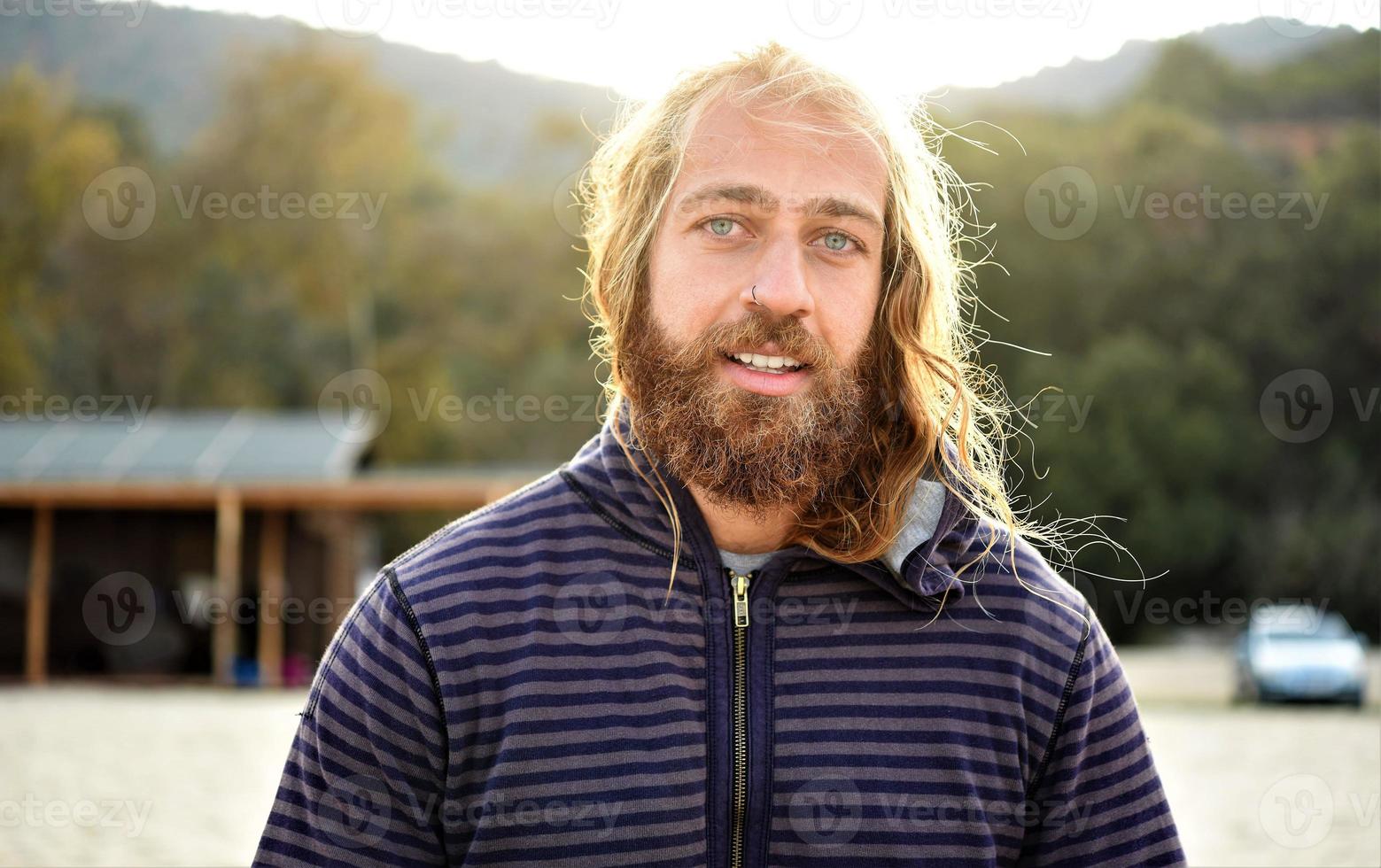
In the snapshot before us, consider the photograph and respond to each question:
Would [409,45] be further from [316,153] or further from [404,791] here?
[404,791]

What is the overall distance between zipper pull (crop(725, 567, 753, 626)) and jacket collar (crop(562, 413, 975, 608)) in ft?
0.17

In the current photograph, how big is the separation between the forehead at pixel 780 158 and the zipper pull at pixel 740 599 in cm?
64

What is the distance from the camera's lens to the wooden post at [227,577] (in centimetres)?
1780

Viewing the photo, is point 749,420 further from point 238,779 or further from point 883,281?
point 238,779

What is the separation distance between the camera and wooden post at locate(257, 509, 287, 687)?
18328 mm

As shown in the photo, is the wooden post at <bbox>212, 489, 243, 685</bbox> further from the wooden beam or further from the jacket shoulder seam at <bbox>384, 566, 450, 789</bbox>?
the jacket shoulder seam at <bbox>384, 566, 450, 789</bbox>

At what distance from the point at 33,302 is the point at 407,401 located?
10.8 m
